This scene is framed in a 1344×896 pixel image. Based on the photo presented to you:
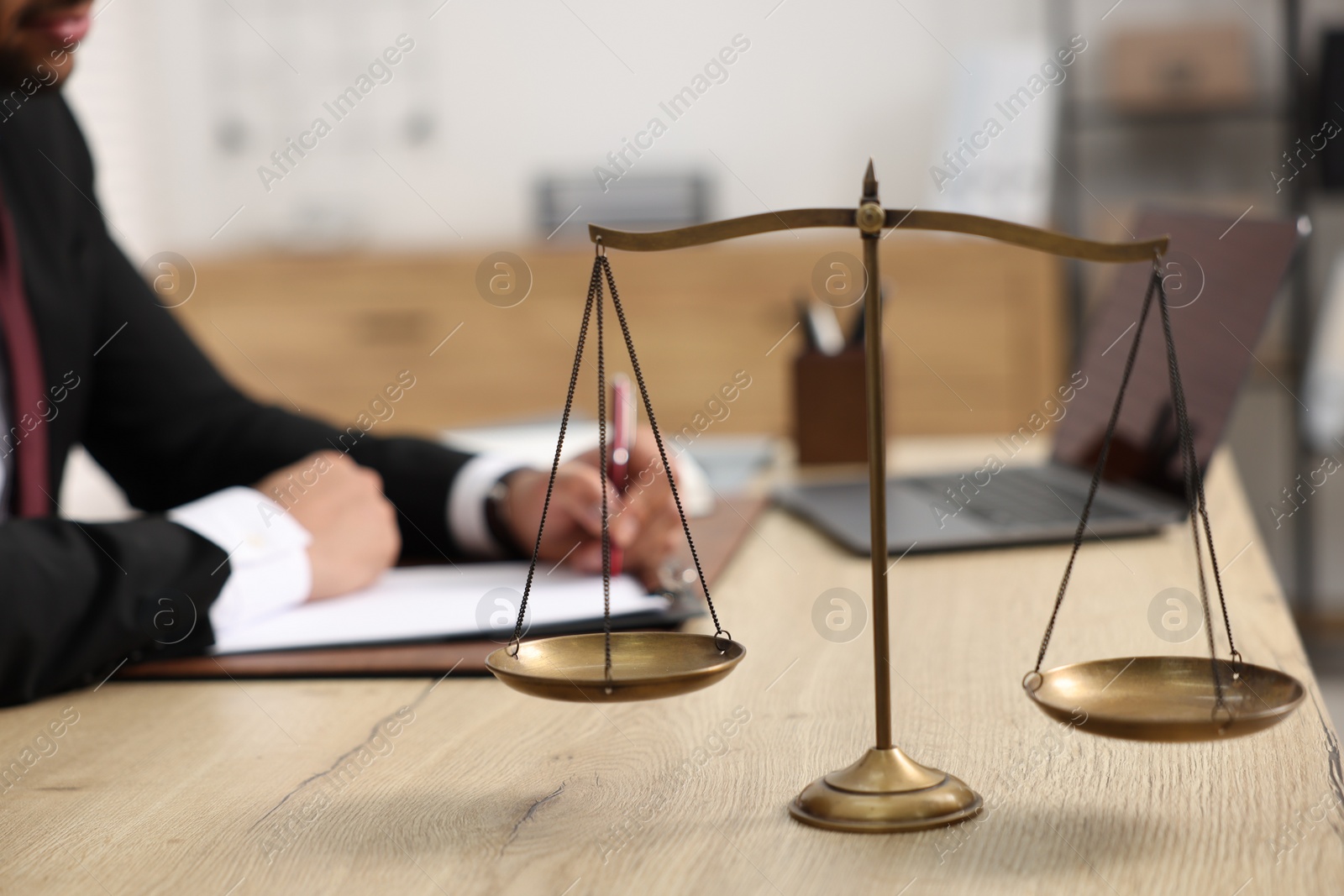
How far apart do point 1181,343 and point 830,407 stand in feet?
1.72

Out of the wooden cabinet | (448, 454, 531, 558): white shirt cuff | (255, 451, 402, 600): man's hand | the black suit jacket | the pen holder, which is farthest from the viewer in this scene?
the wooden cabinet

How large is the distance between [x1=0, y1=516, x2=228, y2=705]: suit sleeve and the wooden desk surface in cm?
2

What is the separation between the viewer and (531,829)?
0.60 meters

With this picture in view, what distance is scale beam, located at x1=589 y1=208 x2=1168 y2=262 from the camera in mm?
611

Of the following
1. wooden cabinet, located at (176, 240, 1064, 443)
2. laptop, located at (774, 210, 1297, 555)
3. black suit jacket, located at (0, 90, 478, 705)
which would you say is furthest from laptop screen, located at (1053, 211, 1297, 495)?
wooden cabinet, located at (176, 240, 1064, 443)

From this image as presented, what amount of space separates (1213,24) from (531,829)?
3.47m

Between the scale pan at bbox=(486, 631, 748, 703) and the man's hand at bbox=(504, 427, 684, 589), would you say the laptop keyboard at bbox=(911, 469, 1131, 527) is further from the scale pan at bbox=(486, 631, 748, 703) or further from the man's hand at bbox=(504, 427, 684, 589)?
the scale pan at bbox=(486, 631, 748, 703)

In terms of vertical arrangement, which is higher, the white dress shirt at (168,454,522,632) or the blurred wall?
the blurred wall

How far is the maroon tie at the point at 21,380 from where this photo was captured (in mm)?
1411

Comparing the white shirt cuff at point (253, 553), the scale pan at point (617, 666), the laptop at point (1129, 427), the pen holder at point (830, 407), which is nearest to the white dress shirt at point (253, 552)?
the white shirt cuff at point (253, 553)

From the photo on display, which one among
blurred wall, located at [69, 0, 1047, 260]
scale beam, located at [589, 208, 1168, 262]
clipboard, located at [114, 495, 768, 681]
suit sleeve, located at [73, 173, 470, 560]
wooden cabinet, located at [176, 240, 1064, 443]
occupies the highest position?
blurred wall, located at [69, 0, 1047, 260]

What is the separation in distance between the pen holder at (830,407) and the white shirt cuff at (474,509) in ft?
1.67

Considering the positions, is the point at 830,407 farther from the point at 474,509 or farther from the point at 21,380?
the point at 21,380

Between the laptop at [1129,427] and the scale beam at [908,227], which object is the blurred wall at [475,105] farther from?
the scale beam at [908,227]
